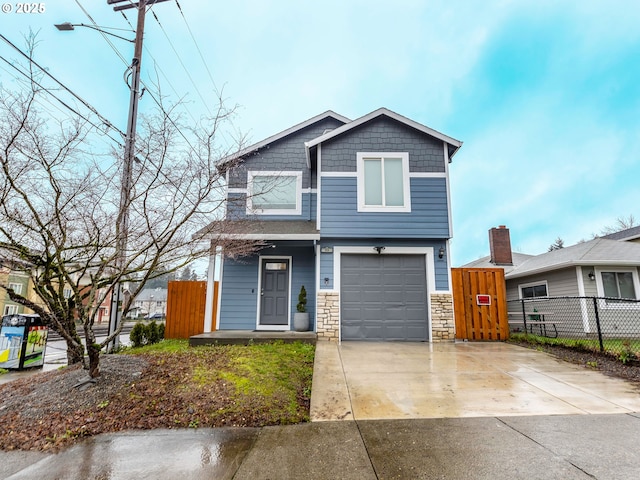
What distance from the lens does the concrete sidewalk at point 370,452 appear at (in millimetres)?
2311

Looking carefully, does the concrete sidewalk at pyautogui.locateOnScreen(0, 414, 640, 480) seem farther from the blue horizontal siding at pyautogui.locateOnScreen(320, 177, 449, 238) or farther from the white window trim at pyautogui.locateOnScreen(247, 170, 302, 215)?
the white window trim at pyautogui.locateOnScreen(247, 170, 302, 215)

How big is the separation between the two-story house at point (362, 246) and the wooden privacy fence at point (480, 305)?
22.9 inches

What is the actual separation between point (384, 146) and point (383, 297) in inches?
161

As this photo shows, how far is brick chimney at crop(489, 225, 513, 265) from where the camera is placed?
Result: 15.5 m

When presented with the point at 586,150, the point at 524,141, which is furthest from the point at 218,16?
the point at 586,150

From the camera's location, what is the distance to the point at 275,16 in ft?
37.4

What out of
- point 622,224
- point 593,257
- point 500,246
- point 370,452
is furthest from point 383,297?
point 622,224

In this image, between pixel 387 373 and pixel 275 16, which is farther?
pixel 275 16

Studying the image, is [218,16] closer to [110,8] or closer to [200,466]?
[110,8]

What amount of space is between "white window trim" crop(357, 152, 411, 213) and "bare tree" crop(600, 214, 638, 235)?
98.2ft

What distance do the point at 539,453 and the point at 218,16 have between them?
12.9m

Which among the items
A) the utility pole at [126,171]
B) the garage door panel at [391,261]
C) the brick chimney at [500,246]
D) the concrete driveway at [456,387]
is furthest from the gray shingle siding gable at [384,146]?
the brick chimney at [500,246]

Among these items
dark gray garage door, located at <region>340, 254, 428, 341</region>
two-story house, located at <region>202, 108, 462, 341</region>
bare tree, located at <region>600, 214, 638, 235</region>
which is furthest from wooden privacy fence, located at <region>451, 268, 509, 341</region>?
bare tree, located at <region>600, 214, 638, 235</region>

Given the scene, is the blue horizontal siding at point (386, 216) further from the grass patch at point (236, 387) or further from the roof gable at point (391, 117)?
the grass patch at point (236, 387)
